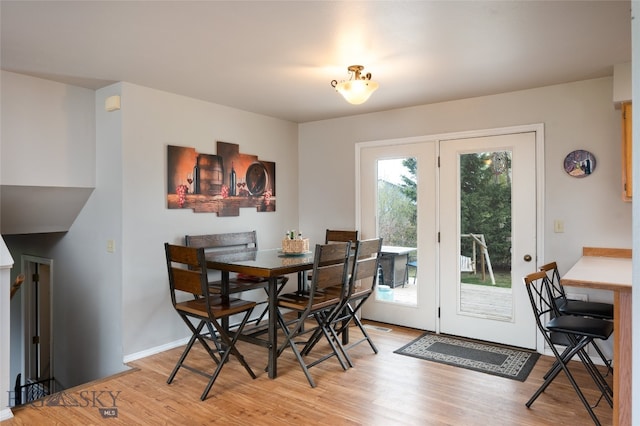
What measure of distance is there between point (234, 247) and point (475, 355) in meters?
2.48

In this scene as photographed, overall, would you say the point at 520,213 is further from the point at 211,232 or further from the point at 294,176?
the point at 211,232

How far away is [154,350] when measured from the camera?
368 centimetres

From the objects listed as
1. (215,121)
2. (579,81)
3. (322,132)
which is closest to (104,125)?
(215,121)

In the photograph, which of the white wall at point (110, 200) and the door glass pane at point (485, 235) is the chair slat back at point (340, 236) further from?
the white wall at point (110, 200)

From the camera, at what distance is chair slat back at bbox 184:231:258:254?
12.8 feet

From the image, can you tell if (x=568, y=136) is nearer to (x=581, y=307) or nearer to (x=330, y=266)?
(x=581, y=307)

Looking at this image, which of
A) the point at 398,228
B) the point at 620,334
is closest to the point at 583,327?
the point at 620,334

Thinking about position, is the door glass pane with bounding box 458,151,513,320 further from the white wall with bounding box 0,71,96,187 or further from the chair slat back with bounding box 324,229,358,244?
the white wall with bounding box 0,71,96,187

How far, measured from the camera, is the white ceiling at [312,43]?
7.20ft

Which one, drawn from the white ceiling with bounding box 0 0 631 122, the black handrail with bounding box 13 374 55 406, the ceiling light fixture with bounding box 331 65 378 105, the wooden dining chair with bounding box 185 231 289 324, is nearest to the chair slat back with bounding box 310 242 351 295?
the wooden dining chair with bounding box 185 231 289 324

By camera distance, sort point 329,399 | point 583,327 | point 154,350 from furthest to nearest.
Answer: point 154,350, point 329,399, point 583,327

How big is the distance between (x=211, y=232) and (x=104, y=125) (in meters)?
1.35

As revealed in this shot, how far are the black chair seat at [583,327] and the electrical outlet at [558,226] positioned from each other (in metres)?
1.09

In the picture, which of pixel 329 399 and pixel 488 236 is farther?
pixel 488 236
